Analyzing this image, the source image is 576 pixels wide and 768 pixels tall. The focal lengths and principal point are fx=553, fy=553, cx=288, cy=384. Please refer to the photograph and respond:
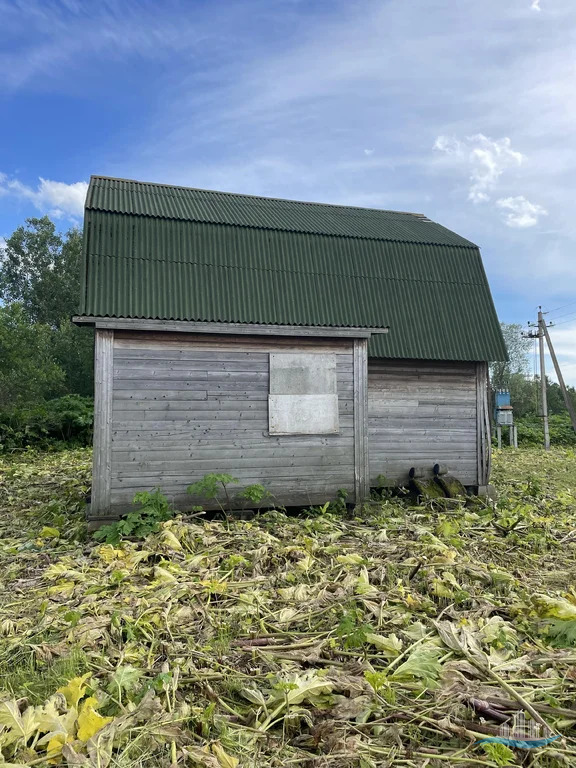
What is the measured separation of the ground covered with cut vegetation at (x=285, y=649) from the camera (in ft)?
9.85

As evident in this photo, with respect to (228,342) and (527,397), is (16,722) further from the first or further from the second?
(527,397)

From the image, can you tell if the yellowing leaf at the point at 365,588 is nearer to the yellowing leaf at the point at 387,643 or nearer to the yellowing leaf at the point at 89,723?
the yellowing leaf at the point at 387,643

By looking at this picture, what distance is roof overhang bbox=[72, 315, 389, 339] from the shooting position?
8617mm

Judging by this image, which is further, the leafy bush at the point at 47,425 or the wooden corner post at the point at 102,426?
the leafy bush at the point at 47,425

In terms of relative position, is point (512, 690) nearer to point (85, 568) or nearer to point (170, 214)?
point (85, 568)

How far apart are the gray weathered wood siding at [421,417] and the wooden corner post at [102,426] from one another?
5.30 meters

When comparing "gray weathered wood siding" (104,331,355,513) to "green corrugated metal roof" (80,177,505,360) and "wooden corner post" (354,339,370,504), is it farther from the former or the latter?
"green corrugated metal roof" (80,177,505,360)

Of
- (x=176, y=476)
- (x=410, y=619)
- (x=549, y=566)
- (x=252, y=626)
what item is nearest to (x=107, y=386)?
(x=176, y=476)

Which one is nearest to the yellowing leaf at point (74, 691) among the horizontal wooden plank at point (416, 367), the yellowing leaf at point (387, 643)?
the yellowing leaf at point (387, 643)

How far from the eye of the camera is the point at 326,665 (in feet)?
12.6

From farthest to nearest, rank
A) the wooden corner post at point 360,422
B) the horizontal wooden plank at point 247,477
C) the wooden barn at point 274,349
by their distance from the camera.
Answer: the wooden corner post at point 360,422, the wooden barn at point 274,349, the horizontal wooden plank at point 247,477

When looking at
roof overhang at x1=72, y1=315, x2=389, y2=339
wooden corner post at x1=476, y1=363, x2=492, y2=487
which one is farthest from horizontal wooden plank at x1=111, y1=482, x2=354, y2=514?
wooden corner post at x1=476, y1=363, x2=492, y2=487

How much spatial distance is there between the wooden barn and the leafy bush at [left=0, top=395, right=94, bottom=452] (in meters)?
10.1

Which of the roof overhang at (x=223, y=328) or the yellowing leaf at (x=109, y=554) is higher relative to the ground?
the roof overhang at (x=223, y=328)
